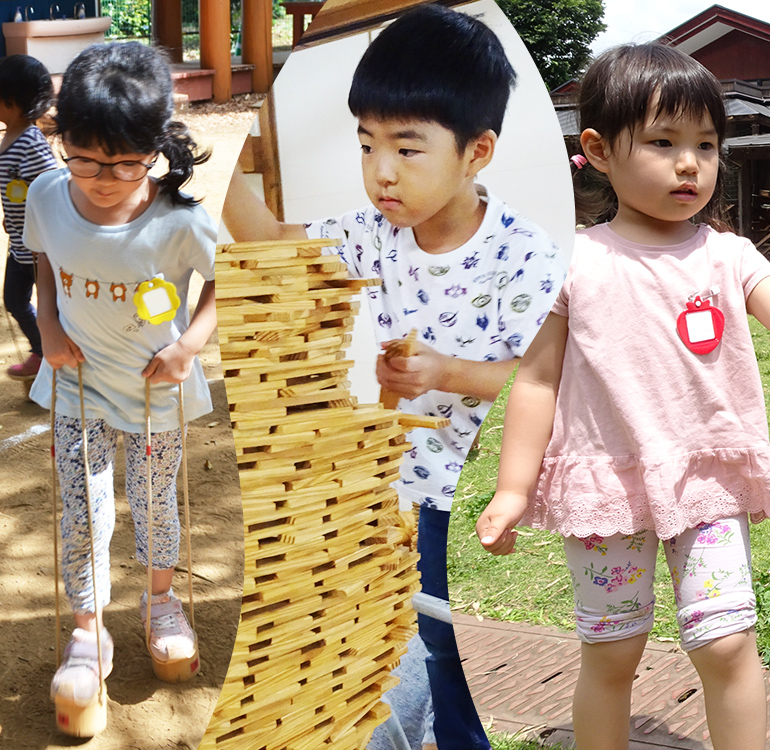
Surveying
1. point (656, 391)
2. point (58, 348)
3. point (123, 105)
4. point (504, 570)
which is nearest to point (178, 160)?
point (123, 105)

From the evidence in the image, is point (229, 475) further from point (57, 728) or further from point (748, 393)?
point (748, 393)

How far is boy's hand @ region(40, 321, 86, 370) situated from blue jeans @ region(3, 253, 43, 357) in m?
0.02

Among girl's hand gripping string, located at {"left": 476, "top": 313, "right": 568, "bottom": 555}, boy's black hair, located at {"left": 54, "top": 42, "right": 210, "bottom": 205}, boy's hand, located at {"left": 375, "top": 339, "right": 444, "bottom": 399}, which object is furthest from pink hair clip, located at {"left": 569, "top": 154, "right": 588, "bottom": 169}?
boy's black hair, located at {"left": 54, "top": 42, "right": 210, "bottom": 205}

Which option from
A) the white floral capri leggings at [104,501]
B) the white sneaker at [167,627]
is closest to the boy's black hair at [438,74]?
the white floral capri leggings at [104,501]

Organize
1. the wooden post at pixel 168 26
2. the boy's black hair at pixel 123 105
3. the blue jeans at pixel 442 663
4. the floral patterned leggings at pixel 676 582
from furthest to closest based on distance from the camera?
the blue jeans at pixel 442 663
the floral patterned leggings at pixel 676 582
the wooden post at pixel 168 26
the boy's black hair at pixel 123 105

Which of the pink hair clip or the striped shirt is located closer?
the striped shirt

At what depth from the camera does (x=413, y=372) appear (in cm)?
148

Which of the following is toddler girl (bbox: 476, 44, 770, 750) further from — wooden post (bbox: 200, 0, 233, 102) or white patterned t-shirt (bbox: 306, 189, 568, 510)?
wooden post (bbox: 200, 0, 233, 102)

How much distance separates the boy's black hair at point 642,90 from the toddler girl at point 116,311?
57cm

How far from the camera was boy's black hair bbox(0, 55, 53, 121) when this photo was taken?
1.31 meters

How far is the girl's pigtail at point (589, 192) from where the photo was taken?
1.50 meters

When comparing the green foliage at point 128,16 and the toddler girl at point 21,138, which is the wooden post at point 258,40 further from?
the toddler girl at point 21,138

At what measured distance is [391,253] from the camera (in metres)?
1.45

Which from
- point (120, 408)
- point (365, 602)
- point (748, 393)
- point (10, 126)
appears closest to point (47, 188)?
point (10, 126)
